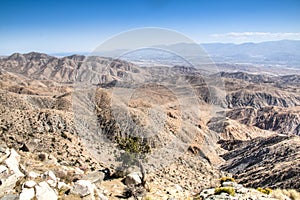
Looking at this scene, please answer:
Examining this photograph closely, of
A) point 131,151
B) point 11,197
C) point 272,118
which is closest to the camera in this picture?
point 11,197

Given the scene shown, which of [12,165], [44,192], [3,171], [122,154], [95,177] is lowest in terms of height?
[122,154]

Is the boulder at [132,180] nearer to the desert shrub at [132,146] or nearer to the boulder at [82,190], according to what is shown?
the desert shrub at [132,146]

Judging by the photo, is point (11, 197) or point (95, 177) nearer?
point (11, 197)

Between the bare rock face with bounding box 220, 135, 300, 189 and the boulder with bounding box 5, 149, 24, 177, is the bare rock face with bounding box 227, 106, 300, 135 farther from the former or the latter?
the boulder with bounding box 5, 149, 24, 177

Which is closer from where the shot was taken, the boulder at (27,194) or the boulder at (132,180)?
the boulder at (27,194)

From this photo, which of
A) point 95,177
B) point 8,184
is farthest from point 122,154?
point 8,184

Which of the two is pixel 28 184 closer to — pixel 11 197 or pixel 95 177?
pixel 11 197

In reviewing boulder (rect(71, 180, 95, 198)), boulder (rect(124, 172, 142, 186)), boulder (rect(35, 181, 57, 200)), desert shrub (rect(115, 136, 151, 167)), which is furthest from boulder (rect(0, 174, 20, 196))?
desert shrub (rect(115, 136, 151, 167))

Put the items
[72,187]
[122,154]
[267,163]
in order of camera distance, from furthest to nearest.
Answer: [267,163] → [122,154] → [72,187]

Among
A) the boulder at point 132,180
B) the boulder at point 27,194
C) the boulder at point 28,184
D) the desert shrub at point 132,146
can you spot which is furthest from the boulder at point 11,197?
the desert shrub at point 132,146
